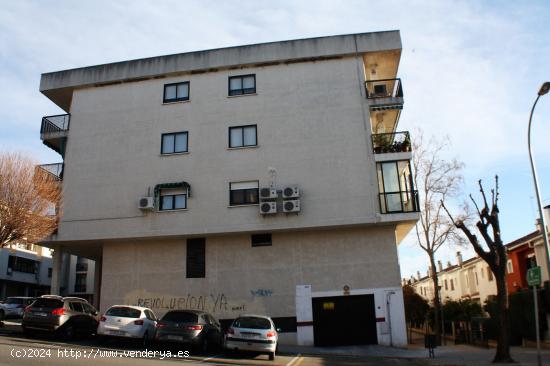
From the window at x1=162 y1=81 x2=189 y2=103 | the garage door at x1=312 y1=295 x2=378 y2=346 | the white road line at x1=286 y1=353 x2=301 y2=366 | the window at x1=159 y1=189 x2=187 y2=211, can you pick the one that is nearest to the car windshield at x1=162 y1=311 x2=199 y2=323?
the white road line at x1=286 y1=353 x2=301 y2=366

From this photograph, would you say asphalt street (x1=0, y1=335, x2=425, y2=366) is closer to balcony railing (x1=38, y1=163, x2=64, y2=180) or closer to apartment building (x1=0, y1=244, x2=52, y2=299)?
balcony railing (x1=38, y1=163, x2=64, y2=180)

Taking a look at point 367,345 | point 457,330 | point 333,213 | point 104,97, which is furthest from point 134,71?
point 457,330

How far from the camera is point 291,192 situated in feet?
74.7

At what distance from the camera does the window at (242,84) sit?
83.2 ft

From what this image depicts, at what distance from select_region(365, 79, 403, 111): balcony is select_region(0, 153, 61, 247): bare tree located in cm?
1561

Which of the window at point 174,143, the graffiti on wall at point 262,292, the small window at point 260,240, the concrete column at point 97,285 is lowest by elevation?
the graffiti on wall at point 262,292

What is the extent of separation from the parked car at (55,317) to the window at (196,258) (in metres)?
5.79

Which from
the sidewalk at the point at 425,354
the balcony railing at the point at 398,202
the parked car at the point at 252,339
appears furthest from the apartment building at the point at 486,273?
the parked car at the point at 252,339

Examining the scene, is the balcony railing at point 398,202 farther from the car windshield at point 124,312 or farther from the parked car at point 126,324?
the car windshield at point 124,312

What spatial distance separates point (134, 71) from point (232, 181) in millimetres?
8314

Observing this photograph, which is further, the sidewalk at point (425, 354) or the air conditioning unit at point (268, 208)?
the air conditioning unit at point (268, 208)

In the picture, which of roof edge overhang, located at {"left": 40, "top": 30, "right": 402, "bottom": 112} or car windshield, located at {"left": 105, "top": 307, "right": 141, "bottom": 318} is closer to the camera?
car windshield, located at {"left": 105, "top": 307, "right": 141, "bottom": 318}

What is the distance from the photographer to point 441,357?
62.2 ft

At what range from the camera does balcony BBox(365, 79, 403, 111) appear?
24.0m
